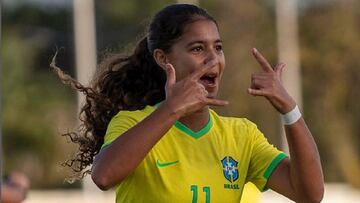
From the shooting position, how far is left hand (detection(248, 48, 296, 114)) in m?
4.49

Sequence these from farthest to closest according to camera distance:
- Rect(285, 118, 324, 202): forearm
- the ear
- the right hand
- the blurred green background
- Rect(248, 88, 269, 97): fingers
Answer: the blurred green background
the ear
Rect(285, 118, 324, 202): forearm
Rect(248, 88, 269, 97): fingers
the right hand

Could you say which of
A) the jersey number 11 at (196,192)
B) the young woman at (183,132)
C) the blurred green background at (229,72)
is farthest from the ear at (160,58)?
the blurred green background at (229,72)

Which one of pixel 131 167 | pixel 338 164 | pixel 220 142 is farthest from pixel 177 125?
pixel 338 164

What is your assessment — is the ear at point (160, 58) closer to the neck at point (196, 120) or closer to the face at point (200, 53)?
the face at point (200, 53)

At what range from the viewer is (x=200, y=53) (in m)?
4.71

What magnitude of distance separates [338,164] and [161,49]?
22.2 m

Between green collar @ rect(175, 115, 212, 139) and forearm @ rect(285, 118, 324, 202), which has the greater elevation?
green collar @ rect(175, 115, 212, 139)

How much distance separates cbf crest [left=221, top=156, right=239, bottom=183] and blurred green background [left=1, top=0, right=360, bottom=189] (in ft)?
67.8

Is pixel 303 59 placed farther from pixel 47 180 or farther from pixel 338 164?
pixel 47 180

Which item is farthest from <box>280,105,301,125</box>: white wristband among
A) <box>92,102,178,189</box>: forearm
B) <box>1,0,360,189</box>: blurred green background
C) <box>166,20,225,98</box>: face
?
<box>1,0,360,189</box>: blurred green background

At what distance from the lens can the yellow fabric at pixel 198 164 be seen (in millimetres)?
4676

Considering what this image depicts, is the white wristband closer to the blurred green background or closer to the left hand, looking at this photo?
the left hand

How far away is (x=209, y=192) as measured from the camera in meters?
4.73

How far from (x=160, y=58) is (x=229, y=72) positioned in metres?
21.9
